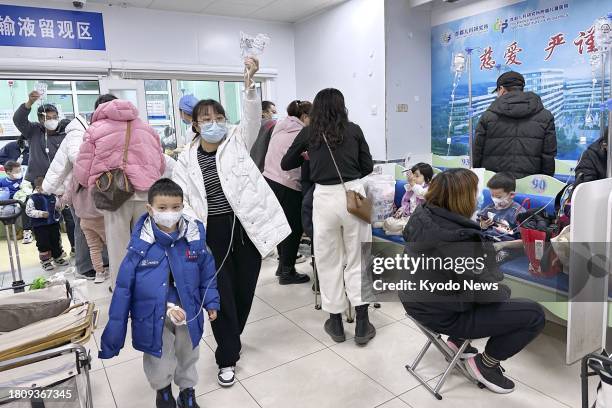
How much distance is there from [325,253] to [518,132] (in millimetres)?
1832

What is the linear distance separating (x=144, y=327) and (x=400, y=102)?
4.72 meters

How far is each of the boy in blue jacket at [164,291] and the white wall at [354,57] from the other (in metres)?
4.26

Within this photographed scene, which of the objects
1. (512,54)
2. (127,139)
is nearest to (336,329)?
(127,139)

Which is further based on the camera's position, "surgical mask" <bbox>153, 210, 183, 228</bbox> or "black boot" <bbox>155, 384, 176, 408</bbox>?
"black boot" <bbox>155, 384, 176, 408</bbox>

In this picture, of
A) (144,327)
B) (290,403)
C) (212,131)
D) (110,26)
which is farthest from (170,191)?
(110,26)

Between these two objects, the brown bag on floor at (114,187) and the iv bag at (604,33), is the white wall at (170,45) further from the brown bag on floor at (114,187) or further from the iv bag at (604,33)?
the iv bag at (604,33)

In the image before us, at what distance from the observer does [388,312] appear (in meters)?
3.16

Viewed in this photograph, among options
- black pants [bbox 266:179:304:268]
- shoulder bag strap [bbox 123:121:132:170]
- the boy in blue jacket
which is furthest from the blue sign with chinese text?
the boy in blue jacket

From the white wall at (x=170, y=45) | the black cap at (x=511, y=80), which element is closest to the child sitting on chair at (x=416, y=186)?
the black cap at (x=511, y=80)

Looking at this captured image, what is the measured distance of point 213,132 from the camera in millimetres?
2178

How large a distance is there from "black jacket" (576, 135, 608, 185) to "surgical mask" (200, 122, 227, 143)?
6.72 feet

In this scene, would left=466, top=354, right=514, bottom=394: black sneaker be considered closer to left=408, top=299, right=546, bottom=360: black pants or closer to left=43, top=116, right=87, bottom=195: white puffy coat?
left=408, top=299, right=546, bottom=360: black pants

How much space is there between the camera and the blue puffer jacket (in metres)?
1.79

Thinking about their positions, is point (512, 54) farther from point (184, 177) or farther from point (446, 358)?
point (184, 177)
